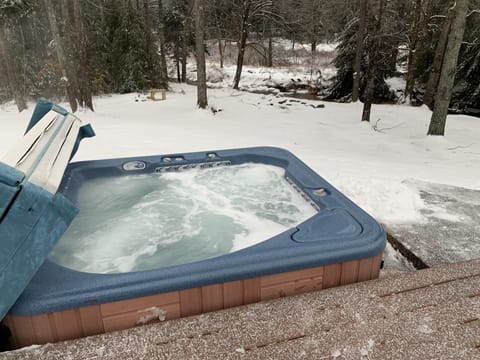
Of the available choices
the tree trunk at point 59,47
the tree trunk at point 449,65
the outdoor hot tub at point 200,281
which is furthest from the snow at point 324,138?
the outdoor hot tub at point 200,281

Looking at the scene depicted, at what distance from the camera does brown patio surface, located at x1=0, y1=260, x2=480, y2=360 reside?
1.36 meters

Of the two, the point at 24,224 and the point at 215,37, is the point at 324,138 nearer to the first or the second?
the point at 24,224

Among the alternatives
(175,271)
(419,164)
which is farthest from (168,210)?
(419,164)

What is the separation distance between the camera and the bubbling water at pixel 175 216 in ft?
7.52

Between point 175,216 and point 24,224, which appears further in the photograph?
point 175,216

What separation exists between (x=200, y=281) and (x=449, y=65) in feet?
17.3

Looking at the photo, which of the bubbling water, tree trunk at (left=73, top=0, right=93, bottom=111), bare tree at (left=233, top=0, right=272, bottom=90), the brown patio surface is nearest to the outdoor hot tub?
the brown patio surface

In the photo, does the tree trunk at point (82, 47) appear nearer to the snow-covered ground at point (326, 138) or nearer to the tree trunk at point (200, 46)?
the snow-covered ground at point (326, 138)

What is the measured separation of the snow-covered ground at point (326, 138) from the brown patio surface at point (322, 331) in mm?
960

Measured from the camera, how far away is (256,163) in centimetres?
352

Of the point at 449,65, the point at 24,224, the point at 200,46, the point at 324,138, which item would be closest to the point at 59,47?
the point at 200,46

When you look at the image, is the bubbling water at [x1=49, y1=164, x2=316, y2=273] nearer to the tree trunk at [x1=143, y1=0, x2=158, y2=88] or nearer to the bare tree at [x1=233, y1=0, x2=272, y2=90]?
the bare tree at [x1=233, y1=0, x2=272, y2=90]

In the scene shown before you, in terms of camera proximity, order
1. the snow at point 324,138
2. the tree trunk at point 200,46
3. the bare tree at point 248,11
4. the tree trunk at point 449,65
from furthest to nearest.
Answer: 1. the bare tree at point 248,11
2. the tree trunk at point 200,46
3. the tree trunk at point 449,65
4. the snow at point 324,138

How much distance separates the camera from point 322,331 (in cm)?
145
